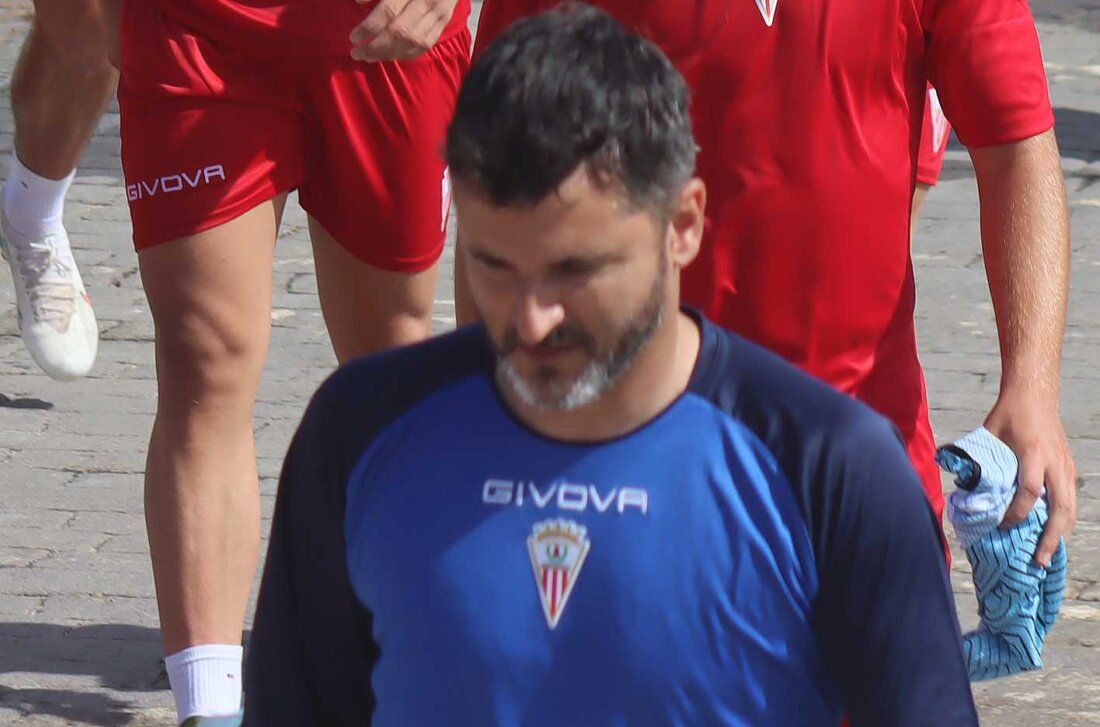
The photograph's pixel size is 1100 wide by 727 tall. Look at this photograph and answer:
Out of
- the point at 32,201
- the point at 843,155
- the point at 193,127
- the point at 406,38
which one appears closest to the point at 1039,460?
the point at 843,155

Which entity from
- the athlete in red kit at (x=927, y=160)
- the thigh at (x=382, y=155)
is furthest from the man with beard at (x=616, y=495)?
the thigh at (x=382, y=155)

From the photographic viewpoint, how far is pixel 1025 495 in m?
2.53

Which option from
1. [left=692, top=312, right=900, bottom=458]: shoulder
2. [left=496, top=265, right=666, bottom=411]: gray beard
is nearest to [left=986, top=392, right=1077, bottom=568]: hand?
[left=692, top=312, right=900, bottom=458]: shoulder

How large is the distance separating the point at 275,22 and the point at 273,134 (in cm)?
20

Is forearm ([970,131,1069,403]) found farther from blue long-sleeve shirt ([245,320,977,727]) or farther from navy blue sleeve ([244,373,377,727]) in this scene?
navy blue sleeve ([244,373,377,727])

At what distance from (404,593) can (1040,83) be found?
1307mm

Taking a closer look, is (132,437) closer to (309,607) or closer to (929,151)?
(929,151)

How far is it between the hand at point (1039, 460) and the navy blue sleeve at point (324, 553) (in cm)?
76

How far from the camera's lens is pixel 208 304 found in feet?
12.1

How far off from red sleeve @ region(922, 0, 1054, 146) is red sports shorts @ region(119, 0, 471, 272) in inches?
41.1

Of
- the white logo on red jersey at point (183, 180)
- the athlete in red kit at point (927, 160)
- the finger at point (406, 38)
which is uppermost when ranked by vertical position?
the finger at point (406, 38)

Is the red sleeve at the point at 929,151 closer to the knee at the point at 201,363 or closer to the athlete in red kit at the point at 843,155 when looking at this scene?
the athlete in red kit at the point at 843,155

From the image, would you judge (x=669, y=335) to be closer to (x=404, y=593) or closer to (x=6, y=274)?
(x=404, y=593)

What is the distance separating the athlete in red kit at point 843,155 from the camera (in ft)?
9.20
